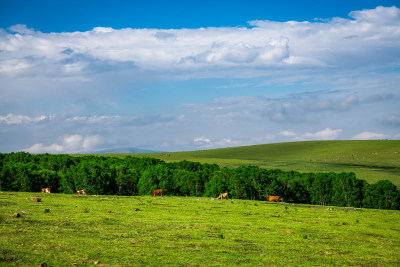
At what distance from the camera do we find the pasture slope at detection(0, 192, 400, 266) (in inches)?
762

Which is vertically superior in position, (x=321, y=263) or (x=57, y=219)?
(x=57, y=219)

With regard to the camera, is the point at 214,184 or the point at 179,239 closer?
the point at 179,239

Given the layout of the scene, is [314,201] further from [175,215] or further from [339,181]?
[175,215]

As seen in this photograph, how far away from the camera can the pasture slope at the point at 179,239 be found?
19344 mm

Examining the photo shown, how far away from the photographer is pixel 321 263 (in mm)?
21156

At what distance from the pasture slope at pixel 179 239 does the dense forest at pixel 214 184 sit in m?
46.8

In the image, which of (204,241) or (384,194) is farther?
(384,194)

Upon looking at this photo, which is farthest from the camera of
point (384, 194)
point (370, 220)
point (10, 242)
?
point (384, 194)

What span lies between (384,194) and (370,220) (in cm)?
4582

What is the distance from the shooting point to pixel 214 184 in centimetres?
8450

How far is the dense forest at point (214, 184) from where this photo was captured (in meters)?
80.7

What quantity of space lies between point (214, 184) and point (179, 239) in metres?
59.9

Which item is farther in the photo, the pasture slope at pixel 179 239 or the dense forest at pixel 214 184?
the dense forest at pixel 214 184

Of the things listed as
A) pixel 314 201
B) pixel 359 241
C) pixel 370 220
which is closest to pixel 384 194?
pixel 314 201
